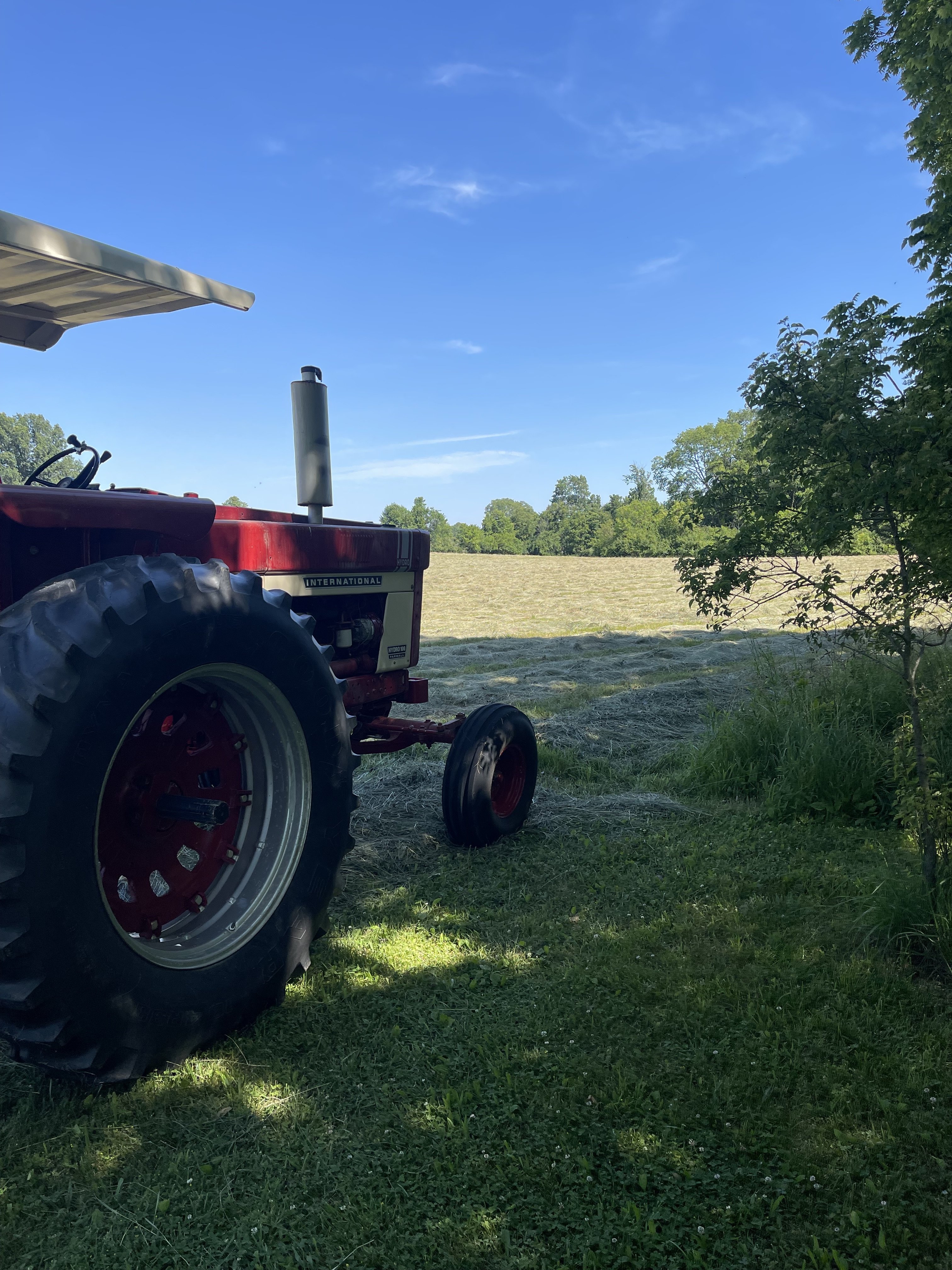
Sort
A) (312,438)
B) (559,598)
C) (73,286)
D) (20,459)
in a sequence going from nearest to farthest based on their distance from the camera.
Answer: (73,286)
(312,438)
(20,459)
(559,598)

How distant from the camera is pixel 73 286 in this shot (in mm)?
2953

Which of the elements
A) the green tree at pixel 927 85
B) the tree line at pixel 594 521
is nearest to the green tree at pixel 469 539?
the tree line at pixel 594 521

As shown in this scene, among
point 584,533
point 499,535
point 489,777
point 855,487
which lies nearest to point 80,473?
point 489,777

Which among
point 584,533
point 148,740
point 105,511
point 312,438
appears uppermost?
point 584,533

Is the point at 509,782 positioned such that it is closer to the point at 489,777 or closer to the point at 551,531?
the point at 489,777

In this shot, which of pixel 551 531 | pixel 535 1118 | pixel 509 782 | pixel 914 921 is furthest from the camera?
pixel 551 531

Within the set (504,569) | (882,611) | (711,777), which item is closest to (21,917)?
(882,611)

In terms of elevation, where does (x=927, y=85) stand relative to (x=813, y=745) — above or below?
above

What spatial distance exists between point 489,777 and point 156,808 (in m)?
1.88

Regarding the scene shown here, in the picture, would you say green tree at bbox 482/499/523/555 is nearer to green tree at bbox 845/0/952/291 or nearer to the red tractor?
green tree at bbox 845/0/952/291

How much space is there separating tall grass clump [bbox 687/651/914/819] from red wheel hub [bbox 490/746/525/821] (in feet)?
4.10

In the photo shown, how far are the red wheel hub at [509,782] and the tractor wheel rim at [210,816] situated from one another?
66.4 inches

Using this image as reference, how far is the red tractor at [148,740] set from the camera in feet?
6.66

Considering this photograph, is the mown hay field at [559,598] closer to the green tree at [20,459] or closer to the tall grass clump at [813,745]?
the green tree at [20,459]
